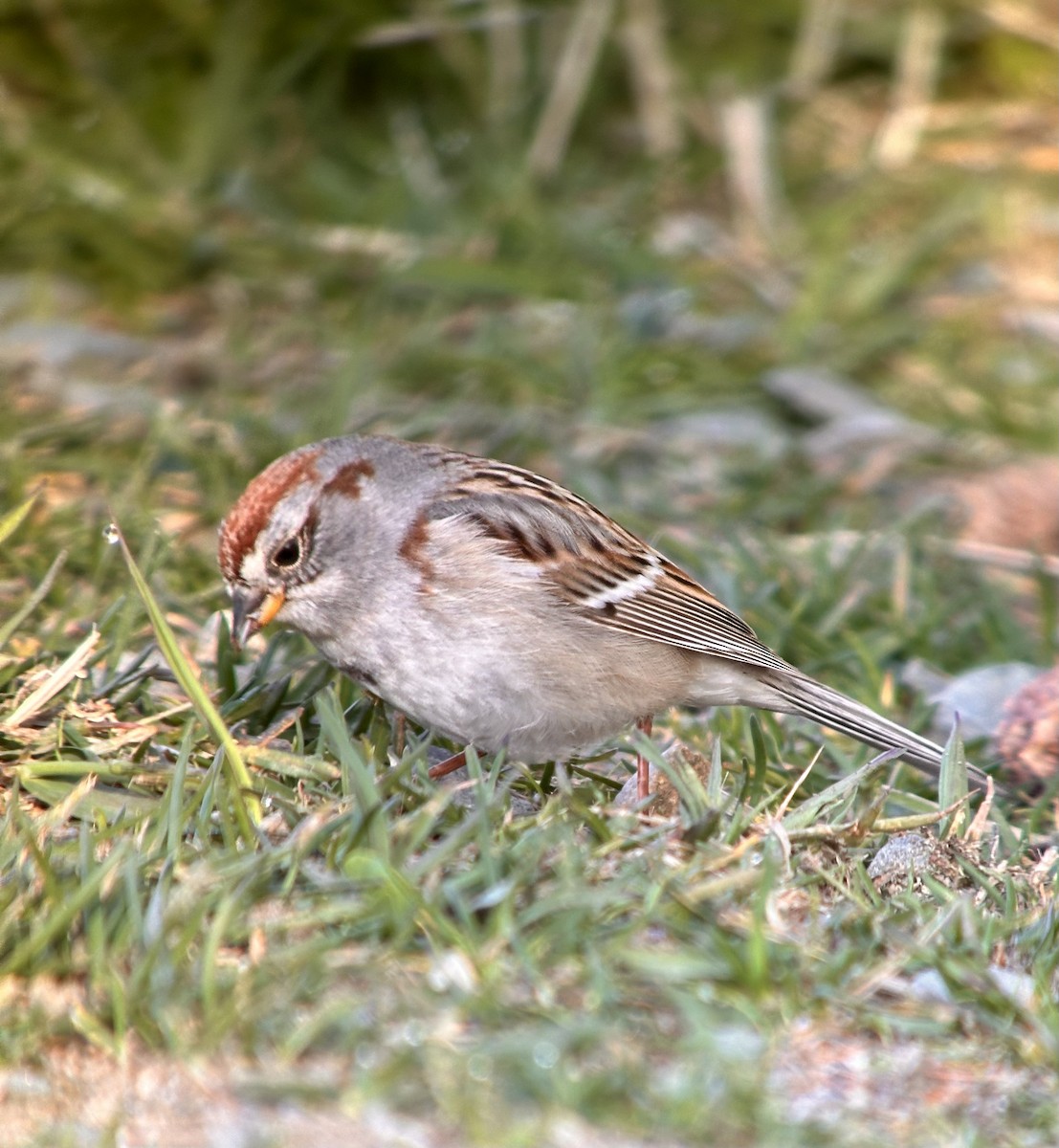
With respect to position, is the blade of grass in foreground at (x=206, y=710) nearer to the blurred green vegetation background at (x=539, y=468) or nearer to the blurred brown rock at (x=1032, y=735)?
the blurred green vegetation background at (x=539, y=468)

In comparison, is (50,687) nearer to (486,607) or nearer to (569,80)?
(486,607)

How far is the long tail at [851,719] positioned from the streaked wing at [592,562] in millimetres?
48

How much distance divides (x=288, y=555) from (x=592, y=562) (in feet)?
1.93

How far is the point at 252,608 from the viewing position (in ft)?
9.88

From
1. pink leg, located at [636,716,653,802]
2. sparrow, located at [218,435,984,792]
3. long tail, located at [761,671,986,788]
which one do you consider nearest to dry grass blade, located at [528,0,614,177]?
sparrow, located at [218,435,984,792]

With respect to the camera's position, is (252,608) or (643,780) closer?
(643,780)

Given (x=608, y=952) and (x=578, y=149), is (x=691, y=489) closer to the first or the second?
(x=578, y=149)

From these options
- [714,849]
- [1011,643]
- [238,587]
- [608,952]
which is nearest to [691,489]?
[1011,643]

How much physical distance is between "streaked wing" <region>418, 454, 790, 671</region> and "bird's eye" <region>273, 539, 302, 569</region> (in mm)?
274

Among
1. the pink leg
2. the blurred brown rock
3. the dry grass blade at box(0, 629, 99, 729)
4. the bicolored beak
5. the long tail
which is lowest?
Answer: the blurred brown rock

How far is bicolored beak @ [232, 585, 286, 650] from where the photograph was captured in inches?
118

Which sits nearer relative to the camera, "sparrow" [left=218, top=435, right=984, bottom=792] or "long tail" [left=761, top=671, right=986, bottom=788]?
"sparrow" [left=218, top=435, right=984, bottom=792]

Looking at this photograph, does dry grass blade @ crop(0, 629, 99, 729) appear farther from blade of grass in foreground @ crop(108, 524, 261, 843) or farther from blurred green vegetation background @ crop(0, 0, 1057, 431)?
blurred green vegetation background @ crop(0, 0, 1057, 431)

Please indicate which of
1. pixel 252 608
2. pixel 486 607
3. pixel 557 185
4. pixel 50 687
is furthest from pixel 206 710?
pixel 557 185
